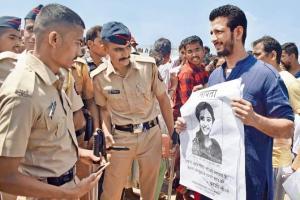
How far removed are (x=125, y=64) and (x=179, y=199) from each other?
2.28m

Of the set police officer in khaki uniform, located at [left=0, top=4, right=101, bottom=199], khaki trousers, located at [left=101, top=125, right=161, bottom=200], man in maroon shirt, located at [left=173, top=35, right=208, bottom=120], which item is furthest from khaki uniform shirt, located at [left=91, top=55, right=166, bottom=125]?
police officer in khaki uniform, located at [left=0, top=4, right=101, bottom=199]

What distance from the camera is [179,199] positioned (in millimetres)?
5391

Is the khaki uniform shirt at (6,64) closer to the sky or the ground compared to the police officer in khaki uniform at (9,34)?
closer to the ground

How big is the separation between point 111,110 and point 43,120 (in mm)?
2237

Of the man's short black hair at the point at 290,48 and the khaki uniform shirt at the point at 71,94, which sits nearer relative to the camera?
the khaki uniform shirt at the point at 71,94

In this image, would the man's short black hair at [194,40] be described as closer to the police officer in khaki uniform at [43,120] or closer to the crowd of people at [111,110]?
the crowd of people at [111,110]

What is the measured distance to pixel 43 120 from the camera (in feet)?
6.46

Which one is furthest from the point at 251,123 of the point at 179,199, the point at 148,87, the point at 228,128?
the point at 179,199

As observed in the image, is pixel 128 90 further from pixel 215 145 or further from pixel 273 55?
pixel 215 145

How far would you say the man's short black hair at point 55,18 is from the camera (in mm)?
2117

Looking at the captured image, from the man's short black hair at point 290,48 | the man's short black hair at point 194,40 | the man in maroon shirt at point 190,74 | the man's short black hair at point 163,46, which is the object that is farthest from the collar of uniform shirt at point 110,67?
the man's short black hair at point 163,46

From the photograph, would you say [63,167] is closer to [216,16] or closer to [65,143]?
[65,143]

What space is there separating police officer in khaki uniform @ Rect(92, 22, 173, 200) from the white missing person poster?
4.75 ft

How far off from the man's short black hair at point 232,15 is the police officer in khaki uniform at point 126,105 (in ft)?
5.16
